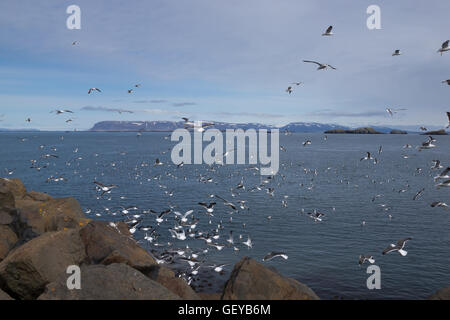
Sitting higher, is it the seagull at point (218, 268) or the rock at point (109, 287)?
the rock at point (109, 287)

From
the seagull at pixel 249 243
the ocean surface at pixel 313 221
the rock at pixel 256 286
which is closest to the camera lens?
the rock at pixel 256 286

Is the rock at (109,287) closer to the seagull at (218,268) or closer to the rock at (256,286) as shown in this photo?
the rock at (256,286)

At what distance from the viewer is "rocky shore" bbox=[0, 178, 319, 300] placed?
30.9ft

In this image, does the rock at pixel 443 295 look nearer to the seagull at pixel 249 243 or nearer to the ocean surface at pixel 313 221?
the ocean surface at pixel 313 221

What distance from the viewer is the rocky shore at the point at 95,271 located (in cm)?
941

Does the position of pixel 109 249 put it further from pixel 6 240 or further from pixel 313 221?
pixel 313 221

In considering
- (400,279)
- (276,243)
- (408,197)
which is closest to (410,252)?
(400,279)

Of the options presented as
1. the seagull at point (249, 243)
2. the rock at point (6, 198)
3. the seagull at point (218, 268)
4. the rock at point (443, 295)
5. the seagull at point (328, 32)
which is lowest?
the seagull at point (218, 268)

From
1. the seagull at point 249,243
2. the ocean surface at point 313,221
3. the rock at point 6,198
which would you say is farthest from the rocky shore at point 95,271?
the seagull at point 249,243

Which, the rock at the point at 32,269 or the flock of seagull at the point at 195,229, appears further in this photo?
the flock of seagull at the point at 195,229

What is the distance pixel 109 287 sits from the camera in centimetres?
949

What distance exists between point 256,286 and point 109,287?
4.27 metres

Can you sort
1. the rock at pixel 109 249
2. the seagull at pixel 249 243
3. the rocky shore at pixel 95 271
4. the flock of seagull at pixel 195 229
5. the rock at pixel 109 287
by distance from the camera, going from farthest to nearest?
the seagull at pixel 249 243
the flock of seagull at pixel 195 229
the rock at pixel 109 249
the rocky shore at pixel 95 271
the rock at pixel 109 287
